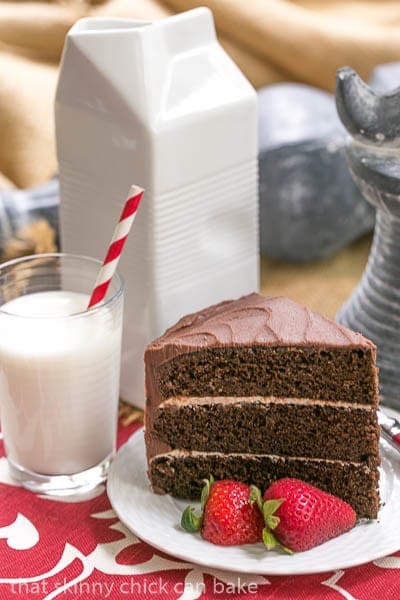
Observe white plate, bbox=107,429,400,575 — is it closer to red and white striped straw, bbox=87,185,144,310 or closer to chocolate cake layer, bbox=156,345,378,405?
chocolate cake layer, bbox=156,345,378,405

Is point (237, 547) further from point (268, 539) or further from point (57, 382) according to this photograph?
point (57, 382)

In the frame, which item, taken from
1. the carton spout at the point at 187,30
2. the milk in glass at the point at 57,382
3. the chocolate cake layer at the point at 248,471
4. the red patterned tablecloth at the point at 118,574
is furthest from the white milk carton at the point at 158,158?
the red patterned tablecloth at the point at 118,574

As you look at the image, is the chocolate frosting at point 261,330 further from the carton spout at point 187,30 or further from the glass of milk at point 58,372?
the carton spout at point 187,30

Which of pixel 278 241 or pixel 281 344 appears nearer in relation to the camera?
pixel 281 344

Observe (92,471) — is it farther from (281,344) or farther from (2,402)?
(281,344)

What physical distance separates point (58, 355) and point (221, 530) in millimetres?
332

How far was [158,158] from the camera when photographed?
1.53 m

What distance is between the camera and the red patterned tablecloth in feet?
4.26

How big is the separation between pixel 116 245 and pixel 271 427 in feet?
1.06

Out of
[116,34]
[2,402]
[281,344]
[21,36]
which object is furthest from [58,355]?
[21,36]

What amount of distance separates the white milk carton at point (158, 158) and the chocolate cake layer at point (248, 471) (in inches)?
9.3

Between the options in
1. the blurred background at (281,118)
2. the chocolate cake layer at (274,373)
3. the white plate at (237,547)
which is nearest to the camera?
the white plate at (237,547)

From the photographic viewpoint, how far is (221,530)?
4.33ft

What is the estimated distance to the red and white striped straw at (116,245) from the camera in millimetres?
1453
